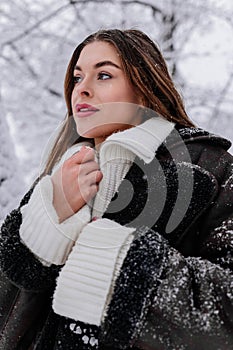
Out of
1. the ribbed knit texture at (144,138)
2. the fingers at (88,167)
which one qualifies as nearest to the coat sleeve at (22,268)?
the fingers at (88,167)

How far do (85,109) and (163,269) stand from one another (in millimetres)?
530

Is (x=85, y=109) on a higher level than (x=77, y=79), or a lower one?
lower

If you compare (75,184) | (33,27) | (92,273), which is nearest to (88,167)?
(75,184)

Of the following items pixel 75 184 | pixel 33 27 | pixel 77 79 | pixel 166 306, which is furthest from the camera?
pixel 33 27

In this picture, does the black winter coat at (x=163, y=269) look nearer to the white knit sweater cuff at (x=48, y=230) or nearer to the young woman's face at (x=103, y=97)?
the white knit sweater cuff at (x=48, y=230)

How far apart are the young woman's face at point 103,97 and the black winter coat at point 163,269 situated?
6.3 inches

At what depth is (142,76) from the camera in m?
1.52

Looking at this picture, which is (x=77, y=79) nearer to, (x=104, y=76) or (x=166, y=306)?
(x=104, y=76)

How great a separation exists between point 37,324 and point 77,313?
28cm

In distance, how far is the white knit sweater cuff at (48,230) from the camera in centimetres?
125

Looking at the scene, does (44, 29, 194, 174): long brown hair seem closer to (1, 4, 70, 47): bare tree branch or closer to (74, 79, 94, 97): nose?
(74, 79, 94, 97): nose

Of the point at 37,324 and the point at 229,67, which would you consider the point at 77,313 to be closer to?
the point at 37,324

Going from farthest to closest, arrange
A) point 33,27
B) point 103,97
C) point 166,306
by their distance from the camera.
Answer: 1. point 33,27
2. point 103,97
3. point 166,306

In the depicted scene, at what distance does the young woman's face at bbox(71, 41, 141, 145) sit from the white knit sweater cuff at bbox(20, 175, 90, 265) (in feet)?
0.90
